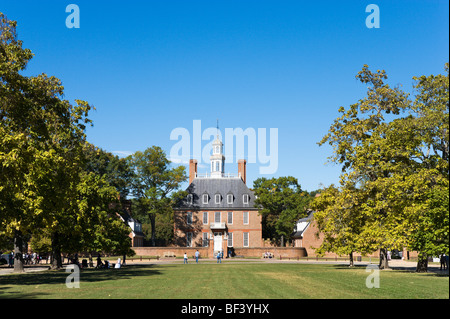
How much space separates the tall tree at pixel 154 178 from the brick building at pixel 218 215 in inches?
132

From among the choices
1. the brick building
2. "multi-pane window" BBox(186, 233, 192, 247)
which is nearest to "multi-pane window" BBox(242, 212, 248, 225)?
the brick building

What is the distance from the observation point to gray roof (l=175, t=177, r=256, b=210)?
279ft

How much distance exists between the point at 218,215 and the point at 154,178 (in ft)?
38.8

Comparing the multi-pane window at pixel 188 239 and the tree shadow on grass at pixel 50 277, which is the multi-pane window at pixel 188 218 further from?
the tree shadow on grass at pixel 50 277

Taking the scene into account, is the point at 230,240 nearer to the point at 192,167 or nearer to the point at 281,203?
the point at 281,203

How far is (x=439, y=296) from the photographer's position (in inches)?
717

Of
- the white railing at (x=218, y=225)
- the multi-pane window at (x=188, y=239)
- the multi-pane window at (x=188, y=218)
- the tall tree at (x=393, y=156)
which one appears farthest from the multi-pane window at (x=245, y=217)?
the tall tree at (x=393, y=156)

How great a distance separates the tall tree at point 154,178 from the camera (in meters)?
81.9

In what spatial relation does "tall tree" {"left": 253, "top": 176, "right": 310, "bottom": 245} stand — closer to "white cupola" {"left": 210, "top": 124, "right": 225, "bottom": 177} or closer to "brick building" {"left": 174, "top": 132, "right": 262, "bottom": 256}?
"brick building" {"left": 174, "top": 132, "right": 262, "bottom": 256}

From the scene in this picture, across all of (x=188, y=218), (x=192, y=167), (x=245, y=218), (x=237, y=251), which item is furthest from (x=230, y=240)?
(x=192, y=167)

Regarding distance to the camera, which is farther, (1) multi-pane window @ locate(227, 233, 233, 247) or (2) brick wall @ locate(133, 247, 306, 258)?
(1) multi-pane window @ locate(227, 233, 233, 247)
